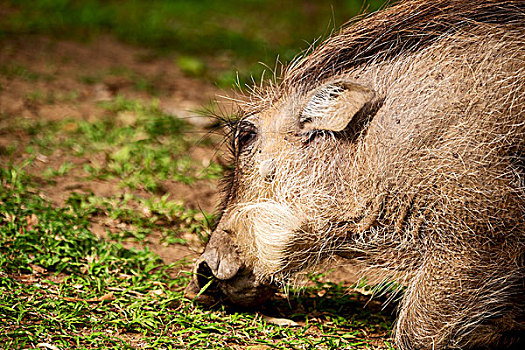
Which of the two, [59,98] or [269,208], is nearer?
[269,208]

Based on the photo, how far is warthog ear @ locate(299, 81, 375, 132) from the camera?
9.48ft

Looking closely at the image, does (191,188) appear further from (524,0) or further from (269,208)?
(524,0)

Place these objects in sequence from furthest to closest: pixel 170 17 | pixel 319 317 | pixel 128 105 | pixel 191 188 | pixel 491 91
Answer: pixel 170 17 < pixel 128 105 < pixel 191 188 < pixel 319 317 < pixel 491 91

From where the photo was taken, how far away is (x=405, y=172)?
278cm

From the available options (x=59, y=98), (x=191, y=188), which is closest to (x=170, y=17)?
(x=59, y=98)

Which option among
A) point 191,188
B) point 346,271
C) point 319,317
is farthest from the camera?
point 191,188

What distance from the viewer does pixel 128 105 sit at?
582 centimetres

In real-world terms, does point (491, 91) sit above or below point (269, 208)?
above

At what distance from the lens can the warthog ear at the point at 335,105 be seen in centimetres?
289

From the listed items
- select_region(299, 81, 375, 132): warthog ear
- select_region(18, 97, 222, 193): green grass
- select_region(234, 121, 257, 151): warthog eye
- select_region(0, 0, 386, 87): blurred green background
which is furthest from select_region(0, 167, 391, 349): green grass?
select_region(0, 0, 386, 87): blurred green background

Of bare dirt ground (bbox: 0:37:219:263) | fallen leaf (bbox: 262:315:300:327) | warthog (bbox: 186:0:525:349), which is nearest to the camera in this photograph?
warthog (bbox: 186:0:525:349)

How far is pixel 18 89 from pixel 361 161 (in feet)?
13.3

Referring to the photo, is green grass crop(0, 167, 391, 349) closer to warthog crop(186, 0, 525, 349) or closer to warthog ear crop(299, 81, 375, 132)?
warthog crop(186, 0, 525, 349)

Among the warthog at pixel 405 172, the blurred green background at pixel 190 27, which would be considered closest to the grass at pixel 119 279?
the warthog at pixel 405 172
